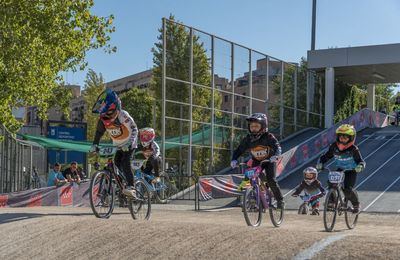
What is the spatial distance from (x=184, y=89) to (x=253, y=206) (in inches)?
644

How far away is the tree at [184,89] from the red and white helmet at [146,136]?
1001cm

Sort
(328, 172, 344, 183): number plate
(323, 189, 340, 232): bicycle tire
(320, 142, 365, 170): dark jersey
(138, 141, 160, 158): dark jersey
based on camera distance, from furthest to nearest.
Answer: (138, 141, 160, 158): dark jersey → (320, 142, 365, 170): dark jersey → (328, 172, 344, 183): number plate → (323, 189, 340, 232): bicycle tire

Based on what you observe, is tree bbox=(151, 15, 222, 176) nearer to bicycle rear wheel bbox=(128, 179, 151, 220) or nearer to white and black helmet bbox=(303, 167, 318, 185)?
white and black helmet bbox=(303, 167, 318, 185)

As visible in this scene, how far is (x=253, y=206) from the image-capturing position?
10664mm

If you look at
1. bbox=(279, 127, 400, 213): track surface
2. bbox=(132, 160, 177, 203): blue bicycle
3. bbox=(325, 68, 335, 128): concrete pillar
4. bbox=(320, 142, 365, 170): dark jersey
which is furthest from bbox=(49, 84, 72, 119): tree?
bbox=(320, 142, 365, 170): dark jersey

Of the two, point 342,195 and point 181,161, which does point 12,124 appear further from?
point 342,195

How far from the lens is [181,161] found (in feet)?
84.5

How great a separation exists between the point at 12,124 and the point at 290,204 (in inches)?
448

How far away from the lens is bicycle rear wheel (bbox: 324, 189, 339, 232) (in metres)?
10.3

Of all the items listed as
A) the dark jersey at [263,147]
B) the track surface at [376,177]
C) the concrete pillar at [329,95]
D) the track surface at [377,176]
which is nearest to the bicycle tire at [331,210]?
the dark jersey at [263,147]

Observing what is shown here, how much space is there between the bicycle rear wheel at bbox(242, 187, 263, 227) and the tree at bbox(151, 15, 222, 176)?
586 inches

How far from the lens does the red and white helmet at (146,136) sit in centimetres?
1516

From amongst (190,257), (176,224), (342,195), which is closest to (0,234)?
(176,224)

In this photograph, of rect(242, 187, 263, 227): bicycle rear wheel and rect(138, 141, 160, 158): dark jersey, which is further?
rect(138, 141, 160, 158): dark jersey
